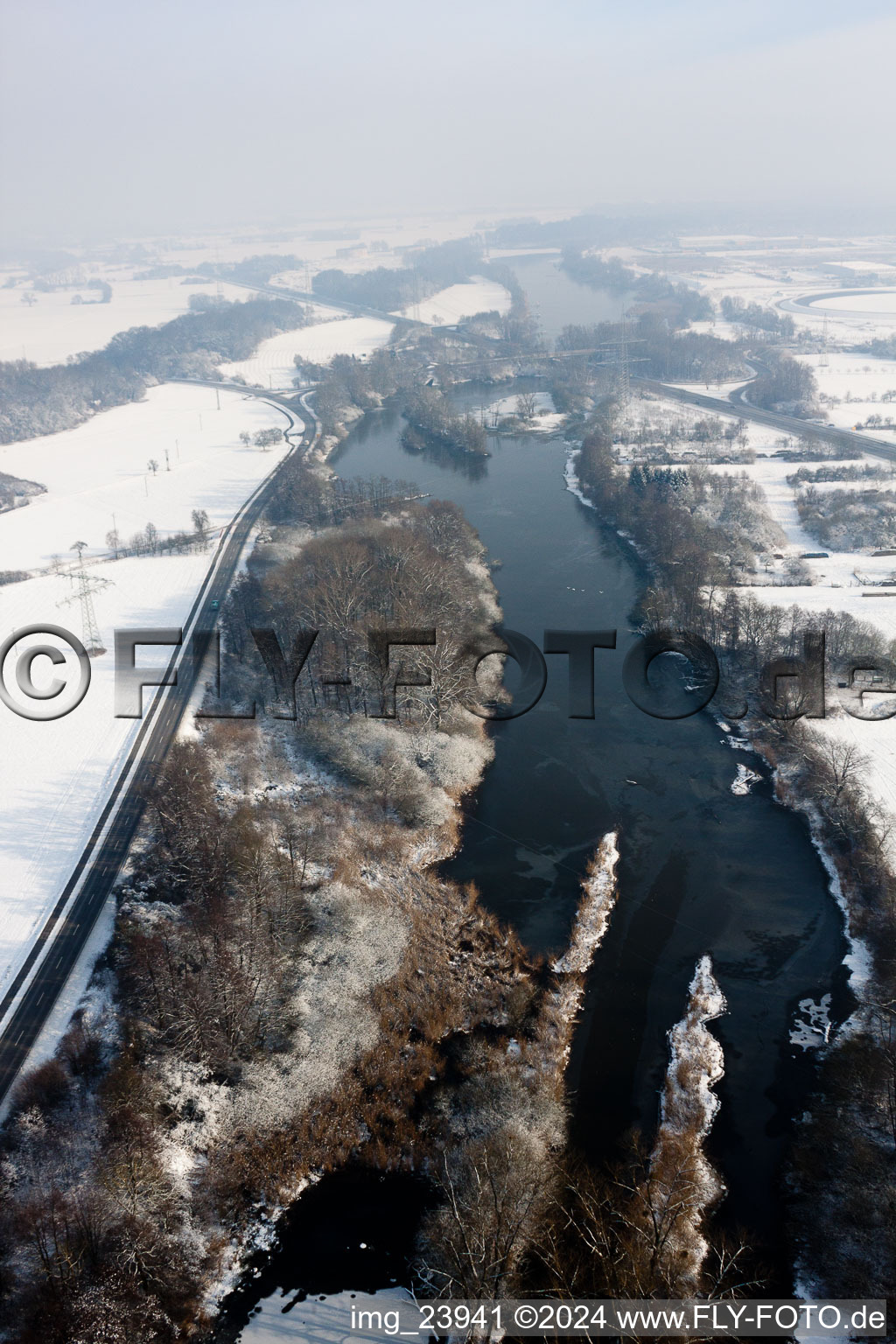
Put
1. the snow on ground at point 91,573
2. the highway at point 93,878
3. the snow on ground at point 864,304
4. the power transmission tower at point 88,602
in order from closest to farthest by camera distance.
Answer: the highway at point 93,878, the snow on ground at point 91,573, the power transmission tower at point 88,602, the snow on ground at point 864,304

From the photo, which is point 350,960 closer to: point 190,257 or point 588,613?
point 588,613

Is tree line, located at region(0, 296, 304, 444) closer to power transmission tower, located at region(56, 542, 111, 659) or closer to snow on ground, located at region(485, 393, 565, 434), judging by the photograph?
snow on ground, located at region(485, 393, 565, 434)

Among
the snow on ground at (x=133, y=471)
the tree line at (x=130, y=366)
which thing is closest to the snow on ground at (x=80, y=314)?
the tree line at (x=130, y=366)

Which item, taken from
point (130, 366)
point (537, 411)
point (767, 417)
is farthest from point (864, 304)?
point (130, 366)

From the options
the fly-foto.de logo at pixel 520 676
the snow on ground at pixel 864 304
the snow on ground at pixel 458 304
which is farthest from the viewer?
the snow on ground at pixel 458 304

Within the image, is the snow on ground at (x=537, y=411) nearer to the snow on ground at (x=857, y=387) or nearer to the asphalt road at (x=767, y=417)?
the asphalt road at (x=767, y=417)

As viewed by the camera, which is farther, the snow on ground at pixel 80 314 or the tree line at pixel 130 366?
the snow on ground at pixel 80 314
